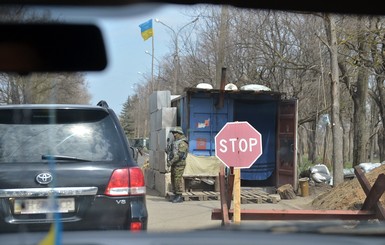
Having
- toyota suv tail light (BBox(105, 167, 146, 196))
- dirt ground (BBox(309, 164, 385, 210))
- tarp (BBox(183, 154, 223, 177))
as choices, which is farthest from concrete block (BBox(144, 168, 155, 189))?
toyota suv tail light (BBox(105, 167, 146, 196))

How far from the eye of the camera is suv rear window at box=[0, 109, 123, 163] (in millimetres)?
3412

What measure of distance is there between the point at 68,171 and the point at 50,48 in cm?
130

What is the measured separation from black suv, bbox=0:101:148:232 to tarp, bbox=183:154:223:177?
24.7 feet

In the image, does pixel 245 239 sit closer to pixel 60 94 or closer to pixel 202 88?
pixel 60 94

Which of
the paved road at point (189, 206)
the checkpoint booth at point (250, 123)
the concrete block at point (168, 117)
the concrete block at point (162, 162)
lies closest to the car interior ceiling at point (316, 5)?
the paved road at point (189, 206)

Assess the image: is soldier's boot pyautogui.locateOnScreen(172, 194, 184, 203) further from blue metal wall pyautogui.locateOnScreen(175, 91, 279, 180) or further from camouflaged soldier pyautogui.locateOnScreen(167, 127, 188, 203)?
blue metal wall pyautogui.locateOnScreen(175, 91, 279, 180)

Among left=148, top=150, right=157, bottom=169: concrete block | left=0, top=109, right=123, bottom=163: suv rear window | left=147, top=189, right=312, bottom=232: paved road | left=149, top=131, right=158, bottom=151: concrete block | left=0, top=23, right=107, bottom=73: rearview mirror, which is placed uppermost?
left=0, top=23, right=107, bottom=73: rearview mirror

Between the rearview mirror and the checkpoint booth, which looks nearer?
the rearview mirror

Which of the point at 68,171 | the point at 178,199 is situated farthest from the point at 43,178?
the point at 178,199

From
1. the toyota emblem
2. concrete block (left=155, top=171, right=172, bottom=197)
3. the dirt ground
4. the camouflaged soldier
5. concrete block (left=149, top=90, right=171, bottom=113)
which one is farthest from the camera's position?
concrete block (left=149, top=90, right=171, bottom=113)

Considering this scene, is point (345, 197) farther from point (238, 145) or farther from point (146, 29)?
point (146, 29)

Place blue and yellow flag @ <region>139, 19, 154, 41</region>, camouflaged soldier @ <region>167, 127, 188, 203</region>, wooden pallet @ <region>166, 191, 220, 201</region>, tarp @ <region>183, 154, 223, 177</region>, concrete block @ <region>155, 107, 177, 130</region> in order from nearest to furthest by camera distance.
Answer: blue and yellow flag @ <region>139, 19, 154, 41</region> < camouflaged soldier @ <region>167, 127, 188, 203</region> < wooden pallet @ <region>166, 191, 220, 201</region> < tarp @ <region>183, 154, 223, 177</region> < concrete block @ <region>155, 107, 177, 130</region>

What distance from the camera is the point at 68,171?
3852 mm

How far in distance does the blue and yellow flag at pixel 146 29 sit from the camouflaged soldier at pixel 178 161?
8.38 metres
